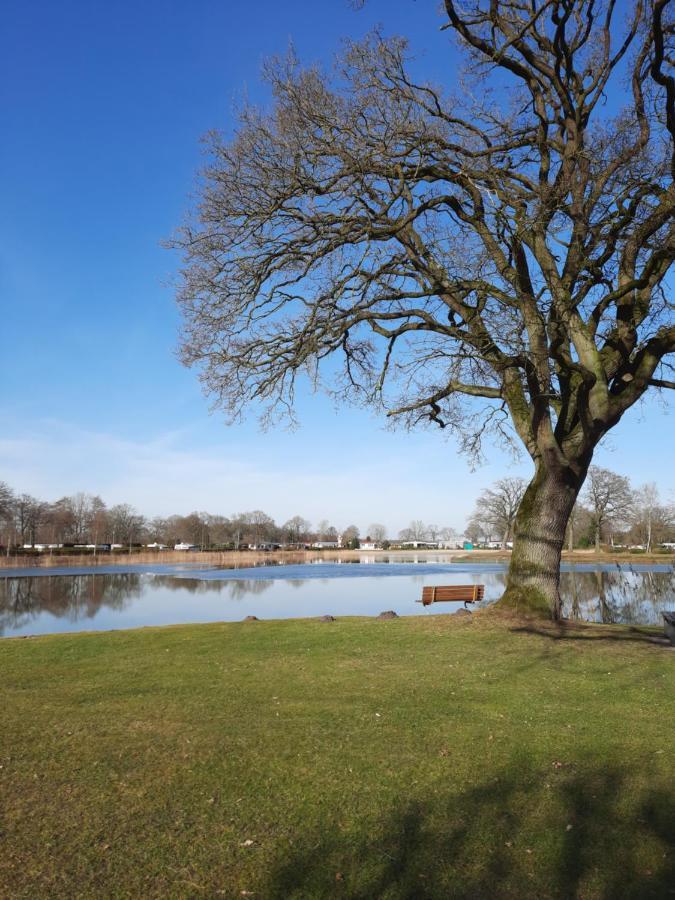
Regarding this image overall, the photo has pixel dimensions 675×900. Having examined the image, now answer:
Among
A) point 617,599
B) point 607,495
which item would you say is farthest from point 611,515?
point 617,599

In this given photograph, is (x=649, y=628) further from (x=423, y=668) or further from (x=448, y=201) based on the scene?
(x=448, y=201)

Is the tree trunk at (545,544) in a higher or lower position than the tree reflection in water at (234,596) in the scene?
higher

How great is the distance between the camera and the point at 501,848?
398 centimetres

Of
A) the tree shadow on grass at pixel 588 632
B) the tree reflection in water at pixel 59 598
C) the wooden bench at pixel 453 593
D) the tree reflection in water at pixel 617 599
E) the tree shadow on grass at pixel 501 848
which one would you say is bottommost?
the tree reflection in water at pixel 59 598

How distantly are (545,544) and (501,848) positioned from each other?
914cm

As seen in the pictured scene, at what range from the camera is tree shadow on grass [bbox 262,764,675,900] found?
3.56 meters

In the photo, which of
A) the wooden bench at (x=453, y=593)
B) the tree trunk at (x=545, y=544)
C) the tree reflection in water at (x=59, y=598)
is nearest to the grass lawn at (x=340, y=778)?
the tree trunk at (x=545, y=544)

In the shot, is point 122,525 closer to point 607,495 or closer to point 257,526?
point 257,526

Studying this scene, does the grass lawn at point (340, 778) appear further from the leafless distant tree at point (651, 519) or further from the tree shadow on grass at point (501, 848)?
the leafless distant tree at point (651, 519)

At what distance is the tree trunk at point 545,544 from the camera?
12.4 m

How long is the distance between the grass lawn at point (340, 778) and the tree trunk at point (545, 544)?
290cm

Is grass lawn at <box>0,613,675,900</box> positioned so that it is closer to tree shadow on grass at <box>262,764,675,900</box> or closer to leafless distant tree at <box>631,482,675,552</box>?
tree shadow on grass at <box>262,764,675,900</box>

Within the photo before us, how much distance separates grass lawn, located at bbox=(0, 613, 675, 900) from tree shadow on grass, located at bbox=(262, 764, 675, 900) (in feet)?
0.05

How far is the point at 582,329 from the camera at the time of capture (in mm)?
12117
